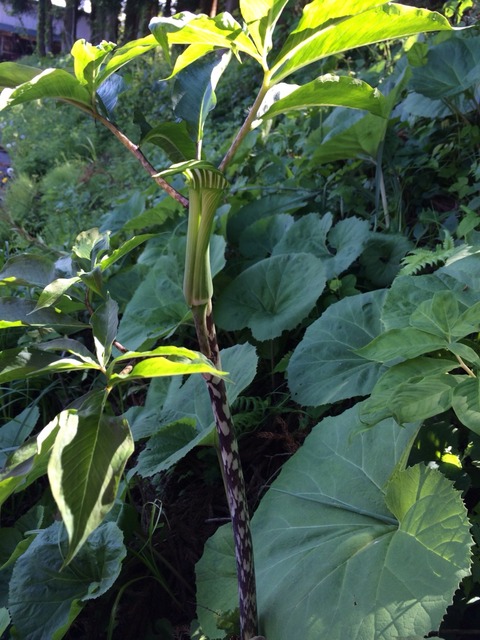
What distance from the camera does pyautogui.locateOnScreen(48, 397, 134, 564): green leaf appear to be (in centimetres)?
53

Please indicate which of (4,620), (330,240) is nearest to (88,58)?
(4,620)

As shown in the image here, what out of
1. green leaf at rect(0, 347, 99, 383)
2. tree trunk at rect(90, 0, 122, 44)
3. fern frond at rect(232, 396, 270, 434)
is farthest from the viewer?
tree trunk at rect(90, 0, 122, 44)

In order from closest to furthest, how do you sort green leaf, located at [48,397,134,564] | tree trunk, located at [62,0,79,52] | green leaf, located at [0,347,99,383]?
green leaf, located at [48,397,134,564]
green leaf, located at [0,347,99,383]
tree trunk, located at [62,0,79,52]

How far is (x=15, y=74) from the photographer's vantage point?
0.72 metres

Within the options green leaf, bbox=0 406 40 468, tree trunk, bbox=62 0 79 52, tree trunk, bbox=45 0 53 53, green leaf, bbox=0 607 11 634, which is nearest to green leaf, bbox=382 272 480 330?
green leaf, bbox=0 607 11 634

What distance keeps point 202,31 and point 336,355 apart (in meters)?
0.80

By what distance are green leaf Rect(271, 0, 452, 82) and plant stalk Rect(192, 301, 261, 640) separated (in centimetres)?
32

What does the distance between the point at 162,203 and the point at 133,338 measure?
26.6 inches

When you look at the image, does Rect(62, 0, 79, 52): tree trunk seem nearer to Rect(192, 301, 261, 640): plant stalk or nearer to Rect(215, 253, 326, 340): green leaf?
Rect(215, 253, 326, 340): green leaf

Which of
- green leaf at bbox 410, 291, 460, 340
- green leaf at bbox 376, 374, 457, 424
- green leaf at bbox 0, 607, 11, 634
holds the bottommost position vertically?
green leaf at bbox 0, 607, 11, 634

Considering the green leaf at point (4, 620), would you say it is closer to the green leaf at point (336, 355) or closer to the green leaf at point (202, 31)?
the green leaf at point (336, 355)

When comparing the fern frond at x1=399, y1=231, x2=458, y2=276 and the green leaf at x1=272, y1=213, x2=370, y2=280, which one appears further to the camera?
the green leaf at x1=272, y1=213, x2=370, y2=280

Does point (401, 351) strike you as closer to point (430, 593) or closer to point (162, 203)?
point (430, 593)

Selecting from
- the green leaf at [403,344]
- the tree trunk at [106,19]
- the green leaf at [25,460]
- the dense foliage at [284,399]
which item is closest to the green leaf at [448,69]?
the dense foliage at [284,399]
